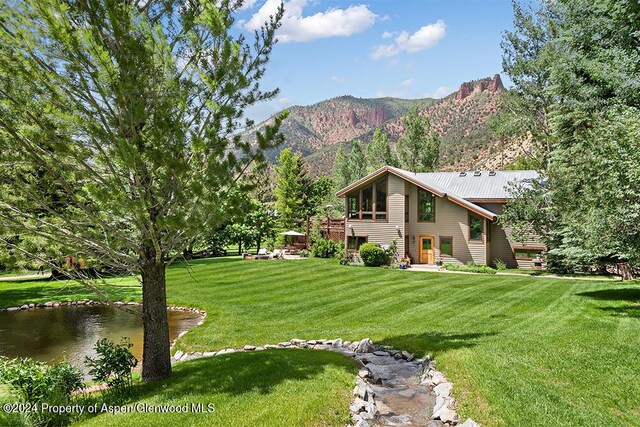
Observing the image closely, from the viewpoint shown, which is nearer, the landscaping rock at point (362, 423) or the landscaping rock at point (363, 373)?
the landscaping rock at point (362, 423)

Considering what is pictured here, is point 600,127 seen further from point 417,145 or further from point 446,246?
point 417,145

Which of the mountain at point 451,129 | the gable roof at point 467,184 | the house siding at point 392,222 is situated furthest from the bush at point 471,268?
the mountain at point 451,129

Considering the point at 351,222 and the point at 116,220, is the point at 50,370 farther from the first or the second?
the point at 351,222

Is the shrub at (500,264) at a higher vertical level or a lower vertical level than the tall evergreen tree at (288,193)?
lower

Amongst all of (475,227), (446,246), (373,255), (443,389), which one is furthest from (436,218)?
(443,389)

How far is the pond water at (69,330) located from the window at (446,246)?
57.3 ft

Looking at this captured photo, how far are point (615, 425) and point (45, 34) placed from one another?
366 inches

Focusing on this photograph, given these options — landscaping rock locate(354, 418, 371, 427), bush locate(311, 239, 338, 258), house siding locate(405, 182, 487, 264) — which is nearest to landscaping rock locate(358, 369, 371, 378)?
landscaping rock locate(354, 418, 371, 427)

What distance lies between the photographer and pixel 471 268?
2495 centimetres

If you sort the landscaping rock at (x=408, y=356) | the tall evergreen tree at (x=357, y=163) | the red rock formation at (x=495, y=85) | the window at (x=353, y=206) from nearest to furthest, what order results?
the landscaping rock at (x=408, y=356)
the window at (x=353, y=206)
the tall evergreen tree at (x=357, y=163)
the red rock formation at (x=495, y=85)

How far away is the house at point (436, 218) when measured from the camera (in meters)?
26.5

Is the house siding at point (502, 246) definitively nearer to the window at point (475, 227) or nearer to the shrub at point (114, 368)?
the window at point (475, 227)

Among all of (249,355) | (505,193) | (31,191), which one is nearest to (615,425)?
(249,355)

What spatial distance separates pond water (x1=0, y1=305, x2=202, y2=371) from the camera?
11.9 m
